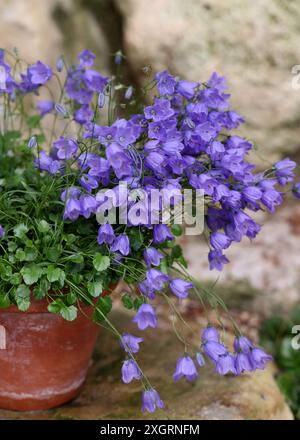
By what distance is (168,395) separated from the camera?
181 cm

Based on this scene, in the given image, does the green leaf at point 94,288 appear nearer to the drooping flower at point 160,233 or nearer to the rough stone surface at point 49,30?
the drooping flower at point 160,233

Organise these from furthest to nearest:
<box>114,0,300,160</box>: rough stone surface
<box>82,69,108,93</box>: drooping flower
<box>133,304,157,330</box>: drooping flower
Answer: <box>114,0,300,160</box>: rough stone surface → <box>82,69,108,93</box>: drooping flower → <box>133,304,157,330</box>: drooping flower

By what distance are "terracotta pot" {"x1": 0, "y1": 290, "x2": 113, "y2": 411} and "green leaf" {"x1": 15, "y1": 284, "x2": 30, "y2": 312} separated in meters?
0.08

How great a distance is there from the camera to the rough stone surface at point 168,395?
172cm

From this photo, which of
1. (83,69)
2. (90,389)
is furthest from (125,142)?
(90,389)

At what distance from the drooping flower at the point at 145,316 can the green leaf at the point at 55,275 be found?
0.17 metres

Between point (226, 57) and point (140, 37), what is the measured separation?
1.15 ft

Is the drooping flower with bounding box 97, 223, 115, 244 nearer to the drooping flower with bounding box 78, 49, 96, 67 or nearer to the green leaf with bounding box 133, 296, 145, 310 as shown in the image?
the green leaf with bounding box 133, 296, 145, 310

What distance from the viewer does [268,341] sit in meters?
2.69

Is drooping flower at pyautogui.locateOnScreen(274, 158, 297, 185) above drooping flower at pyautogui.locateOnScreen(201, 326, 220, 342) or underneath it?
above

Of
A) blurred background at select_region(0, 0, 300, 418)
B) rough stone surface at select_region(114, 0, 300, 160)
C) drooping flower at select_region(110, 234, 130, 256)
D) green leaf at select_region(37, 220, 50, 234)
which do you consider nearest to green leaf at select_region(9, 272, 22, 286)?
green leaf at select_region(37, 220, 50, 234)

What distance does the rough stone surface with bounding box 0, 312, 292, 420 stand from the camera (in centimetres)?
172

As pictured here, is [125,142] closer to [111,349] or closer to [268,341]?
[111,349]

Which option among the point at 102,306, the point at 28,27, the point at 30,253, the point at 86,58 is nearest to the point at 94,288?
the point at 102,306
